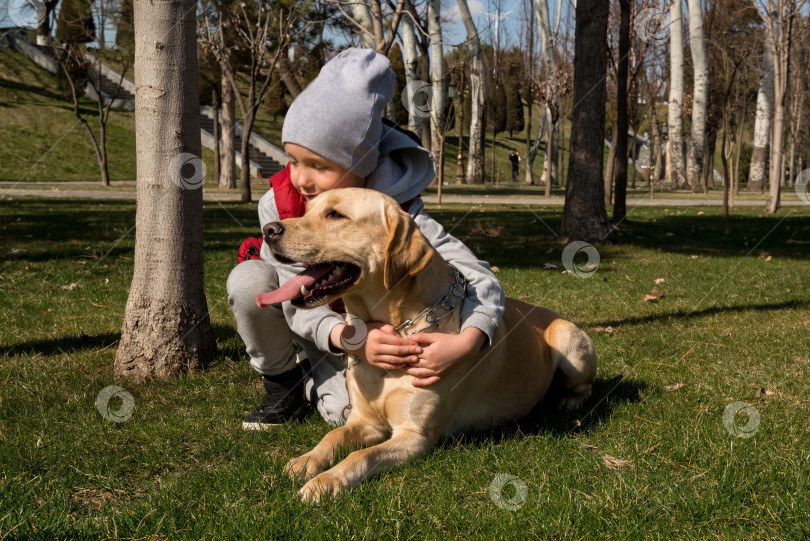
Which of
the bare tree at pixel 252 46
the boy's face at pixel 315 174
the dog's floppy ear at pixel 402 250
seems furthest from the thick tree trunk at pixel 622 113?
the dog's floppy ear at pixel 402 250

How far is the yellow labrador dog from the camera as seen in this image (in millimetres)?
2686

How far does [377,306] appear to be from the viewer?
2900 mm

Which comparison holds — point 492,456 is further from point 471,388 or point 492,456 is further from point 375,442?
point 375,442

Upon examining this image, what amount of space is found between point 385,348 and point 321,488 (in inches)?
24.0

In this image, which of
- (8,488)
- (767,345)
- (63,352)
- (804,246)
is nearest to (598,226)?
(804,246)

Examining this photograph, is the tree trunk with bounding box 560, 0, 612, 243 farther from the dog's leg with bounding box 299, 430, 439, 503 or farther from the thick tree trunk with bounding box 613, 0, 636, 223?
the dog's leg with bounding box 299, 430, 439, 503

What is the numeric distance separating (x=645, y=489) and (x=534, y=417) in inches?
41.8

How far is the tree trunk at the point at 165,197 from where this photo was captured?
157 inches

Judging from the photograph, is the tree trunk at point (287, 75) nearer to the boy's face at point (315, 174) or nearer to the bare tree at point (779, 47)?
the bare tree at point (779, 47)

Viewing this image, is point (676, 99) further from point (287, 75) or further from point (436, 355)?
point (436, 355)

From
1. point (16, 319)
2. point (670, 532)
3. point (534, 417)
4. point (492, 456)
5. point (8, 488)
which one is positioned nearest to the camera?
point (670, 532)

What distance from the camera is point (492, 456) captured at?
2.99 m

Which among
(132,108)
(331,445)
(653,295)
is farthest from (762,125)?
(331,445)

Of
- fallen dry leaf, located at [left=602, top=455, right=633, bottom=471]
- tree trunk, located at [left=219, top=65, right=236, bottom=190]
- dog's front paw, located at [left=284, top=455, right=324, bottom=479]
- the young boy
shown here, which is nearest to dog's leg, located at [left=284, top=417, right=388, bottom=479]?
dog's front paw, located at [left=284, top=455, right=324, bottom=479]
